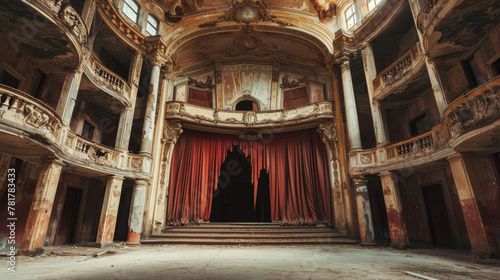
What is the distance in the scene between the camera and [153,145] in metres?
11.0

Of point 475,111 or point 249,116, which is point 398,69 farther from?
point 249,116

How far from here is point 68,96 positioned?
7.78 m

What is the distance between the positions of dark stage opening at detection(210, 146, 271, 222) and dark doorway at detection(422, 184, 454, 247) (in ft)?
28.8

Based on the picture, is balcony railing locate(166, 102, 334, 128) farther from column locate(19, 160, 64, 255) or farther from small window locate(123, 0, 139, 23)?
column locate(19, 160, 64, 255)

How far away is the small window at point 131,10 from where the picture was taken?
36.3 feet

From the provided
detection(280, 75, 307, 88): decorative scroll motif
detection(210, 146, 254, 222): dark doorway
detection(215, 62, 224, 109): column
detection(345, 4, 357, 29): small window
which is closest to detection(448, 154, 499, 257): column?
detection(345, 4, 357, 29): small window

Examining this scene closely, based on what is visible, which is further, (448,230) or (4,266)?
(448,230)

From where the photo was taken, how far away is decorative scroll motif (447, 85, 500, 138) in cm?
523

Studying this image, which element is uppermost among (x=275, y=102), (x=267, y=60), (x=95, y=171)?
(x=267, y=60)

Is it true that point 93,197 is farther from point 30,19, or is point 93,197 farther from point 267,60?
point 267,60

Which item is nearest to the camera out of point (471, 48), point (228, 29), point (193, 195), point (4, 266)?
point (4, 266)

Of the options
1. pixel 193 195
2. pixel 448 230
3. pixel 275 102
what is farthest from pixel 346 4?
pixel 193 195

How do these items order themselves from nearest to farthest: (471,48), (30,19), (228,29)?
1. (30,19)
2. (471,48)
3. (228,29)

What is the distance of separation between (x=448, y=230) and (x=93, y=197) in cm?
1417
